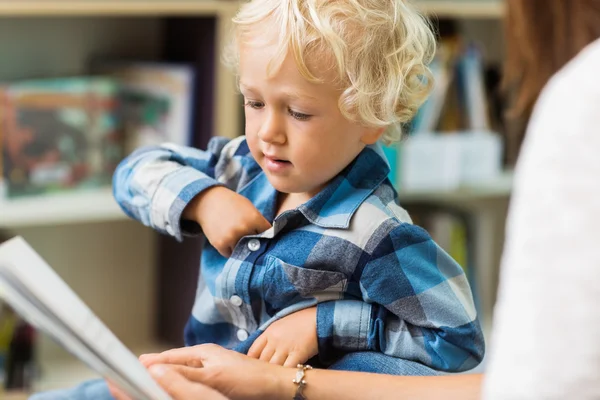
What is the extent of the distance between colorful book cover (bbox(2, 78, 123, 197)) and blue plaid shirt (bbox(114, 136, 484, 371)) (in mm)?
1024

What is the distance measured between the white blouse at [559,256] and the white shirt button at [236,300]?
384 millimetres

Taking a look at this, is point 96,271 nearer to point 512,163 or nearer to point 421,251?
point 512,163

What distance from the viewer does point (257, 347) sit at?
85 centimetres

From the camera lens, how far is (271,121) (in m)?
0.82

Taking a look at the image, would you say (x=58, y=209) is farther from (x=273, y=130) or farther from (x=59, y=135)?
(x=273, y=130)

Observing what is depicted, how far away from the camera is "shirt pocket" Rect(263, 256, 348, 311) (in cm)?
84

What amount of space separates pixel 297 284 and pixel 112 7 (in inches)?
45.4

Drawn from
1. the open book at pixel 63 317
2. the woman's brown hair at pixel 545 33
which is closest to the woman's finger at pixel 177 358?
the open book at pixel 63 317

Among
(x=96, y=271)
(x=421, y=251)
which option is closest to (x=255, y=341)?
(x=421, y=251)

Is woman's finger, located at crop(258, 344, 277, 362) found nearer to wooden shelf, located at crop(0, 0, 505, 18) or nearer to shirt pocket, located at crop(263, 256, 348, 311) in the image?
shirt pocket, located at crop(263, 256, 348, 311)

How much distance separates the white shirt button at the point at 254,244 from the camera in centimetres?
87

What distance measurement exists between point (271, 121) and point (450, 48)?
4.88 feet

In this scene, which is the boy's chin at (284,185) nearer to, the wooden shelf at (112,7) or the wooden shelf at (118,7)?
the wooden shelf at (118,7)

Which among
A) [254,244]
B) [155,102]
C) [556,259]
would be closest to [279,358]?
[254,244]
